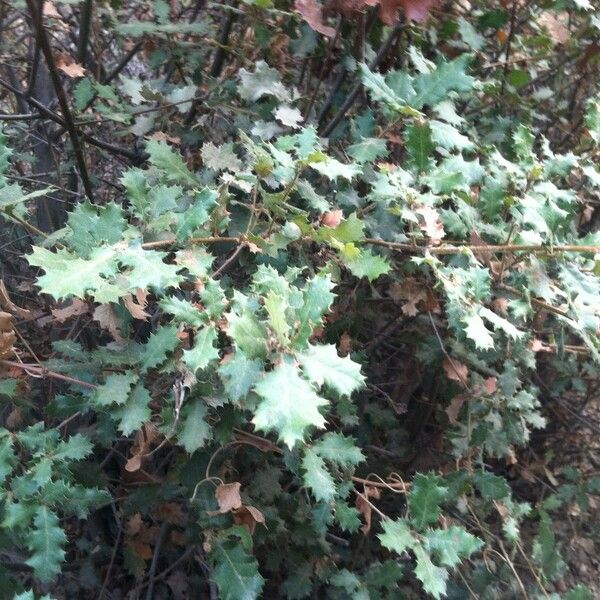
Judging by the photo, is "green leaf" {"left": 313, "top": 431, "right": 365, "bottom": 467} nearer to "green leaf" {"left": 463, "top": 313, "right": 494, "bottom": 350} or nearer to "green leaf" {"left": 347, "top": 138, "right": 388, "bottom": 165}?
"green leaf" {"left": 463, "top": 313, "right": 494, "bottom": 350}

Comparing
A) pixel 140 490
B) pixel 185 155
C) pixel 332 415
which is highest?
pixel 185 155

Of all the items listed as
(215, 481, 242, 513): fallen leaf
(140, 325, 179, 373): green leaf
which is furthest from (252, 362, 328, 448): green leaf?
(215, 481, 242, 513): fallen leaf

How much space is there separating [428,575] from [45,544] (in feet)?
2.70

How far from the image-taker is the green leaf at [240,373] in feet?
3.95

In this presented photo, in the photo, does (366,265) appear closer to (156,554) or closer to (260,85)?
(260,85)

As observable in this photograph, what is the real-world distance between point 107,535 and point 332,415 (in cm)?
99

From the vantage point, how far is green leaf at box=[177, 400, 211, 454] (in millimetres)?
1349

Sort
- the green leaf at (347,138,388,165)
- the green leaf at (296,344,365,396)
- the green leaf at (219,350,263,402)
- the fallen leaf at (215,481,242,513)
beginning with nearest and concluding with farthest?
the green leaf at (296,344,365,396) < the green leaf at (219,350,263,402) < the fallen leaf at (215,481,242,513) < the green leaf at (347,138,388,165)

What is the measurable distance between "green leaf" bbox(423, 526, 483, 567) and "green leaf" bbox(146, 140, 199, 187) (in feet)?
3.31

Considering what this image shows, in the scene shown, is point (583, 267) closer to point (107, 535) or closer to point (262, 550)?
point (262, 550)

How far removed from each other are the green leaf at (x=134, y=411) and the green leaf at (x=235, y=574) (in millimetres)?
381

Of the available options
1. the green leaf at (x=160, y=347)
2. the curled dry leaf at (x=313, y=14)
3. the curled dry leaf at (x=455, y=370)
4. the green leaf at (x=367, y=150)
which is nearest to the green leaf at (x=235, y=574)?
the green leaf at (x=160, y=347)

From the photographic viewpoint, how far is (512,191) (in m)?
1.72

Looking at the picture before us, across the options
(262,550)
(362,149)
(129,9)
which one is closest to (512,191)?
(362,149)
